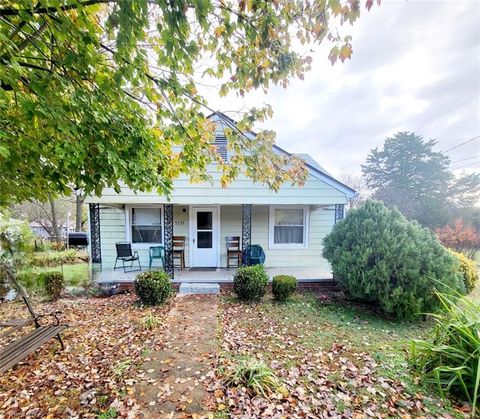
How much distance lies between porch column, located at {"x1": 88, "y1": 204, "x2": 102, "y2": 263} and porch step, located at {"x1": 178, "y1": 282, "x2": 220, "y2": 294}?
3378 millimetres

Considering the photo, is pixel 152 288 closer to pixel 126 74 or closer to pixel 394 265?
pixel 126 74

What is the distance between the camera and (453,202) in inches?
866

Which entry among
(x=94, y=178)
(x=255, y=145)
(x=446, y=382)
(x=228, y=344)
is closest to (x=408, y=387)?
(x=446, y=382)

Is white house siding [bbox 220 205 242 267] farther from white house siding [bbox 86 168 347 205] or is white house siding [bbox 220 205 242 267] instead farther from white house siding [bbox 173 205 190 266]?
white house siding [bbox 86 168 347 205]

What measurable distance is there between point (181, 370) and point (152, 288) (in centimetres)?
278

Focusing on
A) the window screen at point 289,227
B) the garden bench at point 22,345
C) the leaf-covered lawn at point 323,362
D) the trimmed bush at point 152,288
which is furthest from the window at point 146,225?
the garden bench at point 22,345

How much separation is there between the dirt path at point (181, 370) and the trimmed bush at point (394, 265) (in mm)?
3112

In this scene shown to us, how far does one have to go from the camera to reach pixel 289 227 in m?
8.81

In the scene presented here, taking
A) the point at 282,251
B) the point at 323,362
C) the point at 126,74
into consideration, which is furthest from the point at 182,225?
the point at 126,74

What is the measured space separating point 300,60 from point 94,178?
265 centimetres

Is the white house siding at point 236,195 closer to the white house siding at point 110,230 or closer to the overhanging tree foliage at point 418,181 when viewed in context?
the white house siding at point 110,230

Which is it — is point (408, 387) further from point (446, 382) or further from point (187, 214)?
point (187, 214)

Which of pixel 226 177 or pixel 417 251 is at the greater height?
pixel 226 177

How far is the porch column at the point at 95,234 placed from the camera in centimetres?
754
